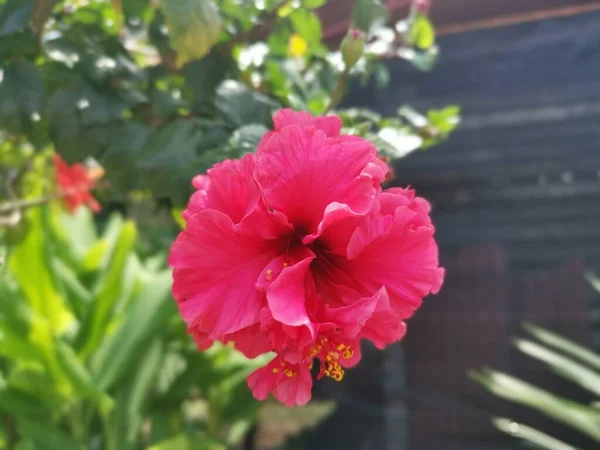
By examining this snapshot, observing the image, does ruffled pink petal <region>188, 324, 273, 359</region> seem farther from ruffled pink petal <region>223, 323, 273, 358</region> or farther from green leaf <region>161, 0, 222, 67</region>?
green leaf <region>161, 0, 222, 67</region>

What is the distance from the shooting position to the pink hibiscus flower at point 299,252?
13.0 inches

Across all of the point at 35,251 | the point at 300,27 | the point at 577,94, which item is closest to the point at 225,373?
the point at 35,251

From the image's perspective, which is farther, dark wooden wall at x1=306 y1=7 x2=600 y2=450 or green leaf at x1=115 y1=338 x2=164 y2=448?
dark wooden wall at x1=306 y1=7 x2=600 y2=450

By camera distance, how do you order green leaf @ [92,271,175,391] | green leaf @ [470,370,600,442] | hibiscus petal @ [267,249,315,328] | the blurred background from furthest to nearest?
green leaf @ [92,271,175,391]
green leaf @ [470,370,600,442]
the blurred background
hibiscus petal @ [267,249,315,328]

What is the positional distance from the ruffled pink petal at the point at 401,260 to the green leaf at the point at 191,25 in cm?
28

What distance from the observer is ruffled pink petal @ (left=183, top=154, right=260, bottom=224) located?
34cm

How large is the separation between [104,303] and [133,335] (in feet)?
0.34

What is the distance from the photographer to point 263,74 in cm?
64

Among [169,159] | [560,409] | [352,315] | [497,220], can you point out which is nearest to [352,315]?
[352,315]

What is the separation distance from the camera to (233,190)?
35 centimetres

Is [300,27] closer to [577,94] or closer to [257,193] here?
[257,193]

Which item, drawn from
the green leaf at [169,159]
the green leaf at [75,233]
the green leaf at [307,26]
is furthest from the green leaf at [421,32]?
the green leaf at [75,233]

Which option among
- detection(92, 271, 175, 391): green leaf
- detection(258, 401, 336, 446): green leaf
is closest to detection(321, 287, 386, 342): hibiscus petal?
detection(92, 271, 175, 391): green leaf

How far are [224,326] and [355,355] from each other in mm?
114
